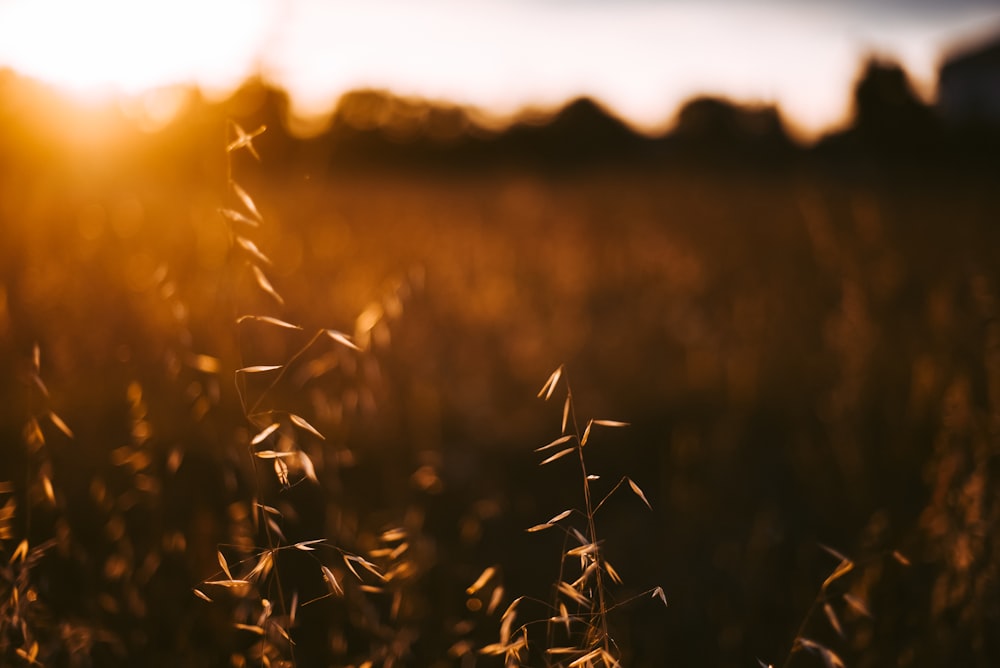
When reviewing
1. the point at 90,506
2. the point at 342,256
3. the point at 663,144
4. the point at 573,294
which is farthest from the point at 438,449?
the point at 663,144

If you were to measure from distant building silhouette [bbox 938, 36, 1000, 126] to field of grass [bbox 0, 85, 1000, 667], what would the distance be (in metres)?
26.5

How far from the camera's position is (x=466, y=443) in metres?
3.09

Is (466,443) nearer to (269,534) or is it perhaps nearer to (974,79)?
(269,534)

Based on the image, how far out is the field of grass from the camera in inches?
66.1

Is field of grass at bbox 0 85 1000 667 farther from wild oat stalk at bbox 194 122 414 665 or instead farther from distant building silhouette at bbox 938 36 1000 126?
distant building silhouette at bbox 938 36 1000 126

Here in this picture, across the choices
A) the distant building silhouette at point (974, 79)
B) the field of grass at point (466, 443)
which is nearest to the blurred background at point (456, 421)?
the field of grass at point (466, 443)

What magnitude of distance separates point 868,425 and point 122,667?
3.07m

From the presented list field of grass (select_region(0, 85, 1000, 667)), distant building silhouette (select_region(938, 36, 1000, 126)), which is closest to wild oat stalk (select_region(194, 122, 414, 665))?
field of grass (select_region(0, 85, 1000, 667))

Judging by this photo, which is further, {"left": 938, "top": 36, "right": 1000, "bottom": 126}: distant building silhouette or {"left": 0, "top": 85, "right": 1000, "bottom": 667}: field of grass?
{"left": 938, "top": 36, "right": 1000, "bottom": 126}: distant building silhouette

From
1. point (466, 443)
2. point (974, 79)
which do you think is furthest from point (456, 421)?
point (974, 79)

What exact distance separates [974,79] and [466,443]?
33.7 metres

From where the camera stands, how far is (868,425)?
3121 mm

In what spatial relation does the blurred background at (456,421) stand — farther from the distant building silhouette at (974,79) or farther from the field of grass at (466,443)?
the distant building silhouette at (974,79)

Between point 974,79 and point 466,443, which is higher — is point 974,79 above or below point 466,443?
above
